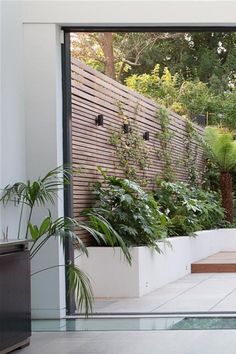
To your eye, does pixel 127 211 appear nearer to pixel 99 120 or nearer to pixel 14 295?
pixel 99 120

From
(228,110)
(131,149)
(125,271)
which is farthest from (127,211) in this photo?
(228,110)

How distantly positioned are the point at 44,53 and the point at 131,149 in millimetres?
3564

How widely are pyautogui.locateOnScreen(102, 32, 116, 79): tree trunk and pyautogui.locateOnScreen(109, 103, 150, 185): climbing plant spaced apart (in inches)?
48.2

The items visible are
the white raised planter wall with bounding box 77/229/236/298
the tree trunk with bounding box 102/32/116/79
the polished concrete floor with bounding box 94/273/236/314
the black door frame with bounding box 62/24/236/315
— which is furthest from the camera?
the white raised planter wall with bounding box 77/229/236/298

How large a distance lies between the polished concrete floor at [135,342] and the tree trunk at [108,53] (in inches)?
125

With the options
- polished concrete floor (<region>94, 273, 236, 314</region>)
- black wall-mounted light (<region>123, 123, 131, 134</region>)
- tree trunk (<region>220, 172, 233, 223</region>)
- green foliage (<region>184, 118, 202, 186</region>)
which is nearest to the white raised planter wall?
polished concrete floor (<region>94, 273, 236, 314</region>)

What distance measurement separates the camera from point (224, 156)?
12.0 metres

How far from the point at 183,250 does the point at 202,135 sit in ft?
6.00

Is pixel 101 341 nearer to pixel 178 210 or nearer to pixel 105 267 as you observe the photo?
pixel 105 267

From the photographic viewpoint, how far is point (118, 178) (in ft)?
33.7

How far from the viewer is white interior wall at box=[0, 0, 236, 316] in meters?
7.44

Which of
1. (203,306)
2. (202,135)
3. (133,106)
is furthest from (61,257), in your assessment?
(202,135)

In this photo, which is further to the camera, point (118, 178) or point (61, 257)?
point (118, 178)

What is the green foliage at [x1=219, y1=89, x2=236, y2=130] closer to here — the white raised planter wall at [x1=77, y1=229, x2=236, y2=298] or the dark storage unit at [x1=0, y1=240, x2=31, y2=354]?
the white raised planter wall at [x1=77, y1=229, x2=236, y2=298]
